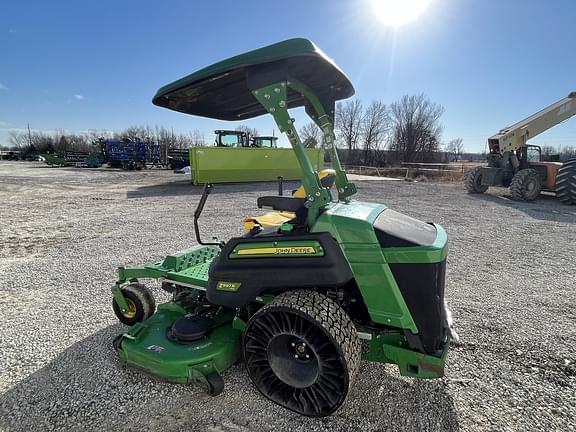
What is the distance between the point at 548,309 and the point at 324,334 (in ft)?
10.2

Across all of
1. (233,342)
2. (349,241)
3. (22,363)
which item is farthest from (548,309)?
(22,363)

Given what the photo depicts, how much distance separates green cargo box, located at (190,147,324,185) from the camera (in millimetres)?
14953

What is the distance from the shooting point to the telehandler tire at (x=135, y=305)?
2996 mm

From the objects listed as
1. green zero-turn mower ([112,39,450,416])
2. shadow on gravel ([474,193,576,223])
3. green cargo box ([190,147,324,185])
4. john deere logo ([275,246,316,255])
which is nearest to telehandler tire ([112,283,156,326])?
green zero-turn mower ([112,39,450,416])

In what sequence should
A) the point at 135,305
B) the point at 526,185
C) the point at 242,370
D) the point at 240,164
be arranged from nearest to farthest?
1. the point at 242,370
2. the point at 135,305
3. the point at 526,185
4. the point at 240,164

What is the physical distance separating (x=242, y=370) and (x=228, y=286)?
745 mm

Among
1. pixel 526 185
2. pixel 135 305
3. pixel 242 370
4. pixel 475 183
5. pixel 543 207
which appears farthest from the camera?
pixel 475 183

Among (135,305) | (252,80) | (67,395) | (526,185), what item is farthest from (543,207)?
(67,395)

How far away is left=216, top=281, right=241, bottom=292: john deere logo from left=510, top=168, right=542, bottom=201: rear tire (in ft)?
40.2

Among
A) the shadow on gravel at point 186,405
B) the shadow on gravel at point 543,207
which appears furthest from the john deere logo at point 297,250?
the shadow on gravel at point 543,207

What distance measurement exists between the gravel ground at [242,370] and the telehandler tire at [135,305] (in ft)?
0.55

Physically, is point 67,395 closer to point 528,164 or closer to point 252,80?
point 252,80

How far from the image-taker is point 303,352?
82.1 inches

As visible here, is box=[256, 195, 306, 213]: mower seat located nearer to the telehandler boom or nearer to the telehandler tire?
the telehandler tire
